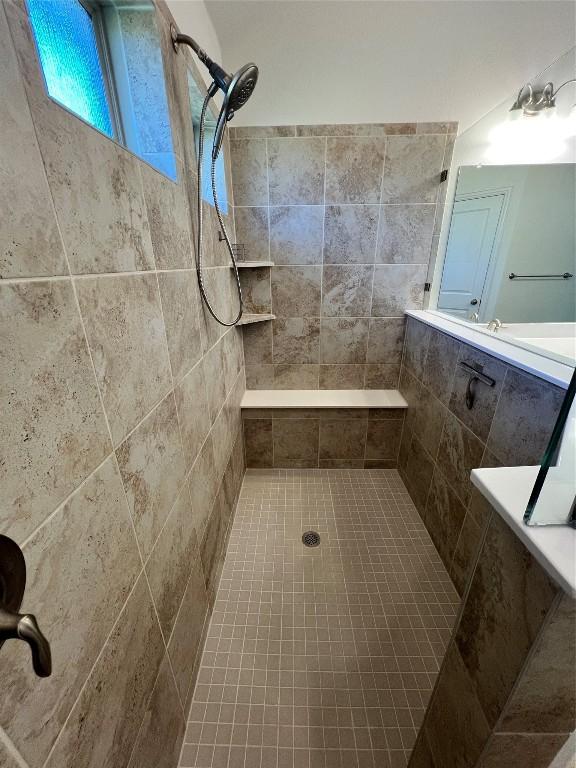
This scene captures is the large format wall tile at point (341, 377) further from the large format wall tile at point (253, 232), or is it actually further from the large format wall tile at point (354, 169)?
the large format wall tile at point (354, 169)

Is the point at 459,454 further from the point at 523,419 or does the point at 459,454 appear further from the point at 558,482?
the point at 558,482

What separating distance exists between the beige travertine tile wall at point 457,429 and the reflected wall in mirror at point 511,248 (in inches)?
20.0

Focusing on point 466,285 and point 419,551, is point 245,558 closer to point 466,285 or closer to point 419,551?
point 419,551

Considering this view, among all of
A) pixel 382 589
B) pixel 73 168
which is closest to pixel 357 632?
pixel 382 589

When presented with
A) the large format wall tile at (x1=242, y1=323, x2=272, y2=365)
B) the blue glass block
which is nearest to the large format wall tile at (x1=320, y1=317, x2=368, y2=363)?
the large format wall tile at (x1=242, y1=323, x2=272, y2=365)

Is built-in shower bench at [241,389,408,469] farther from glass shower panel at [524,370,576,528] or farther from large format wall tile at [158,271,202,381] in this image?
glass shower panel at [524,370,576,528]

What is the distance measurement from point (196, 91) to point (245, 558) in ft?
6.82

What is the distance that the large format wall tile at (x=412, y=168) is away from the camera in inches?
65.4

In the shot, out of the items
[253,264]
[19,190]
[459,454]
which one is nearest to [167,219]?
[19,190]

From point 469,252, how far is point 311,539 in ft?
6.82

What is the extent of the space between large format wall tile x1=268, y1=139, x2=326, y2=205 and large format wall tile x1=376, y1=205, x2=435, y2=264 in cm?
44

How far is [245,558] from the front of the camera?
151 centimetres

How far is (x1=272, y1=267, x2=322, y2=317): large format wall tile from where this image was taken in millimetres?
1924

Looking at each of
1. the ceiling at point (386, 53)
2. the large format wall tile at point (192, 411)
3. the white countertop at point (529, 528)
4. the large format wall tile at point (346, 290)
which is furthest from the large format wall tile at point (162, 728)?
the ceiling at point (386, 53)
